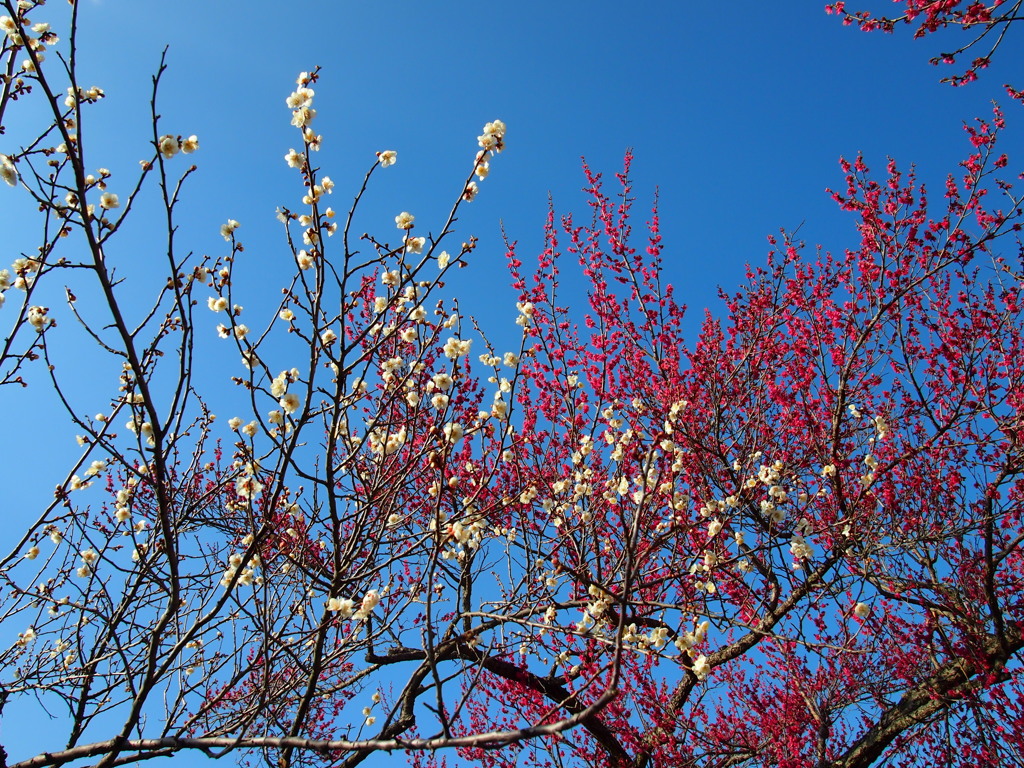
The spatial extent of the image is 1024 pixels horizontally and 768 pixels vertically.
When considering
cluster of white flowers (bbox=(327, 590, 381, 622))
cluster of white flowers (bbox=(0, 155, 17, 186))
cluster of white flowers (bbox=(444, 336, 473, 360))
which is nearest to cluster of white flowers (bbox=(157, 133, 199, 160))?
cluster of white flowers (bbox=(0, 155, 17, 186))

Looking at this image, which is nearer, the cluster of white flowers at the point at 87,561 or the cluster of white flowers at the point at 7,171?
the cluster of white flowers at the point at 7,171

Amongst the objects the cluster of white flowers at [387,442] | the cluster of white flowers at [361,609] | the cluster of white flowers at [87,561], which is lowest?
the cluster of white flowers at [361,609]

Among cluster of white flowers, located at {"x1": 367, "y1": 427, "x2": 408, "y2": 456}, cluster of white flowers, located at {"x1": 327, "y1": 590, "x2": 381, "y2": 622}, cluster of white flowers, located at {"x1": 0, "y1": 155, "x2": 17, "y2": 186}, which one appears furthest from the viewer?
cluster of white flowers, located at {"x1": 367, "y1": 427, "x2": 408, "y2": 456}

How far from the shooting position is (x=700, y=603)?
14.1ft

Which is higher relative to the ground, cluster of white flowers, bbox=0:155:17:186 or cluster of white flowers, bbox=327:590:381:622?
cluster of white flowers, bbox=0:155:17:186

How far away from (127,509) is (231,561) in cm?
83

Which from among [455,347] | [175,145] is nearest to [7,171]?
[175,145]

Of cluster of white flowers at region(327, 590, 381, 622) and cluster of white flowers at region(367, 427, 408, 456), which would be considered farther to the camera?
cluster of white flowers at region(367, 427, 408, 456)

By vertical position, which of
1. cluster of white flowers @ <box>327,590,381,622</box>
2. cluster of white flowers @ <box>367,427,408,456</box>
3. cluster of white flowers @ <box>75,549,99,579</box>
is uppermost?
cluster of white flowers @ <box>75,549,99,579</box>

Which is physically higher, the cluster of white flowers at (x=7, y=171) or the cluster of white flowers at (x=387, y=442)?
the cluster of white flowers at (x=7, y=171)

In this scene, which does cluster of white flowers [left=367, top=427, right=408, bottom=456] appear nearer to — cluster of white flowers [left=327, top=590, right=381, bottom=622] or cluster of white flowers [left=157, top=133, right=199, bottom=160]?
cluster of white flowers [left=327, top=590, right=381, bottom=622]

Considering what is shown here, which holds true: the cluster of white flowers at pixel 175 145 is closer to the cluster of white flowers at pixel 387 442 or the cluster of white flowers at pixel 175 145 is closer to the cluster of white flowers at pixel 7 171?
the cluster of white flowers at pixel 7 171

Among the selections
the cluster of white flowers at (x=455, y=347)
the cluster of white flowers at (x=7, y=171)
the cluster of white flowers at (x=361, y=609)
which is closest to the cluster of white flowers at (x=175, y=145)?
the cluster of white flowers at (x=7, y=171)

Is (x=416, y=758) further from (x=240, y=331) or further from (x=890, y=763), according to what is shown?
(x=240, y=331)
